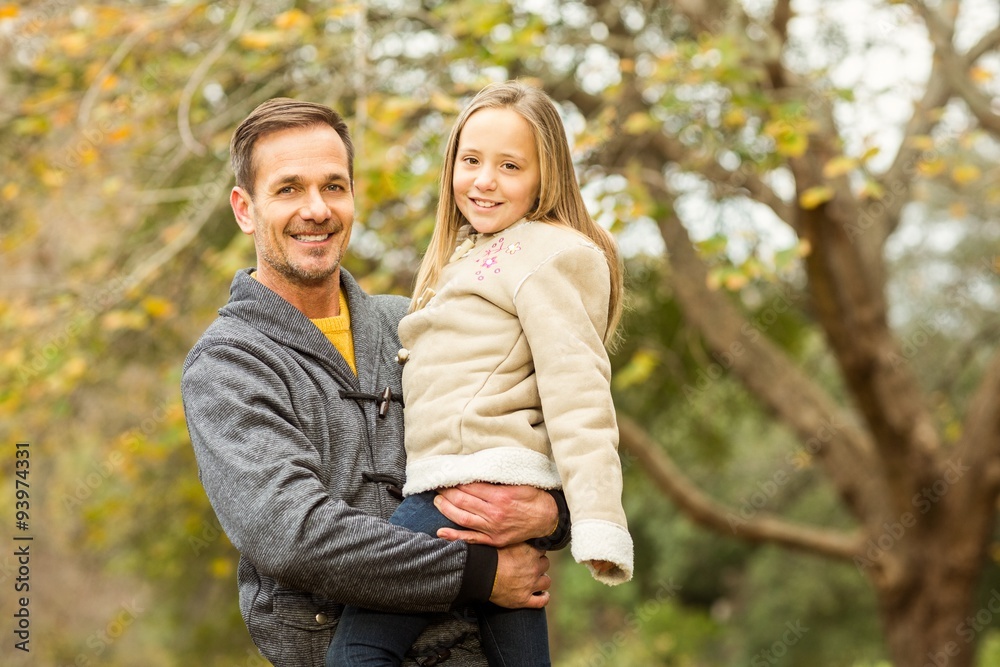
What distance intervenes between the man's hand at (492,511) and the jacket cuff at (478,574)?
0.02m

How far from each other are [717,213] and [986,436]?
6.65ft

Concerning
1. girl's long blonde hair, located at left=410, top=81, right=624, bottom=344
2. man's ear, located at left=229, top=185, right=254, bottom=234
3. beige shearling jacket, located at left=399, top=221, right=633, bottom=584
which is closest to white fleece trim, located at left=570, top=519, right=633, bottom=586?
beige shearling jacket, located at left=399, top=221, right=633, bottom=584

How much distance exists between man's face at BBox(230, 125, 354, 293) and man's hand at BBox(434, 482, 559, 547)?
0.52m

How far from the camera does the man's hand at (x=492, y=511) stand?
186 centimetres

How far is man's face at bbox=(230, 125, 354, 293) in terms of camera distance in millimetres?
2039

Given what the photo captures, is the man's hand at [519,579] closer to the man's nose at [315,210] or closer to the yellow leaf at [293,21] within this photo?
the man's nose at [315,210]

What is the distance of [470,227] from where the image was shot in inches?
85.7

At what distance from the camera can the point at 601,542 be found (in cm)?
174

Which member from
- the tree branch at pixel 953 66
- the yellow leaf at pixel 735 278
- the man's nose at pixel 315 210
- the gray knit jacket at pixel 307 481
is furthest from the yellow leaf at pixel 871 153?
the man's nose at pixel 315 210

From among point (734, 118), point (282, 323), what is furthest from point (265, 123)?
point (734, 118)

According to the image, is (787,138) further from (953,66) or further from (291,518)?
(291,518)

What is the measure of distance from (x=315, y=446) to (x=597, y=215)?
201cm

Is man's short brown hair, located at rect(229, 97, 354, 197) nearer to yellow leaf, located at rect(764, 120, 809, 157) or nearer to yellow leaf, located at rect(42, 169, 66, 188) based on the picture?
yellow leaf, located at rect(764, 120, 809, 157)

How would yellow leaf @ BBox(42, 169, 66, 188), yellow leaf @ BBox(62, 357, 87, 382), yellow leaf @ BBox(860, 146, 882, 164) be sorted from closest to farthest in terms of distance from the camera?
yellow leaf @ BBox(860, 146, 882, 164)
yellow leaf @ BBox(62, 357, 87, 382)
yellow leaf @ BBox(42, 169, 66, 188)
